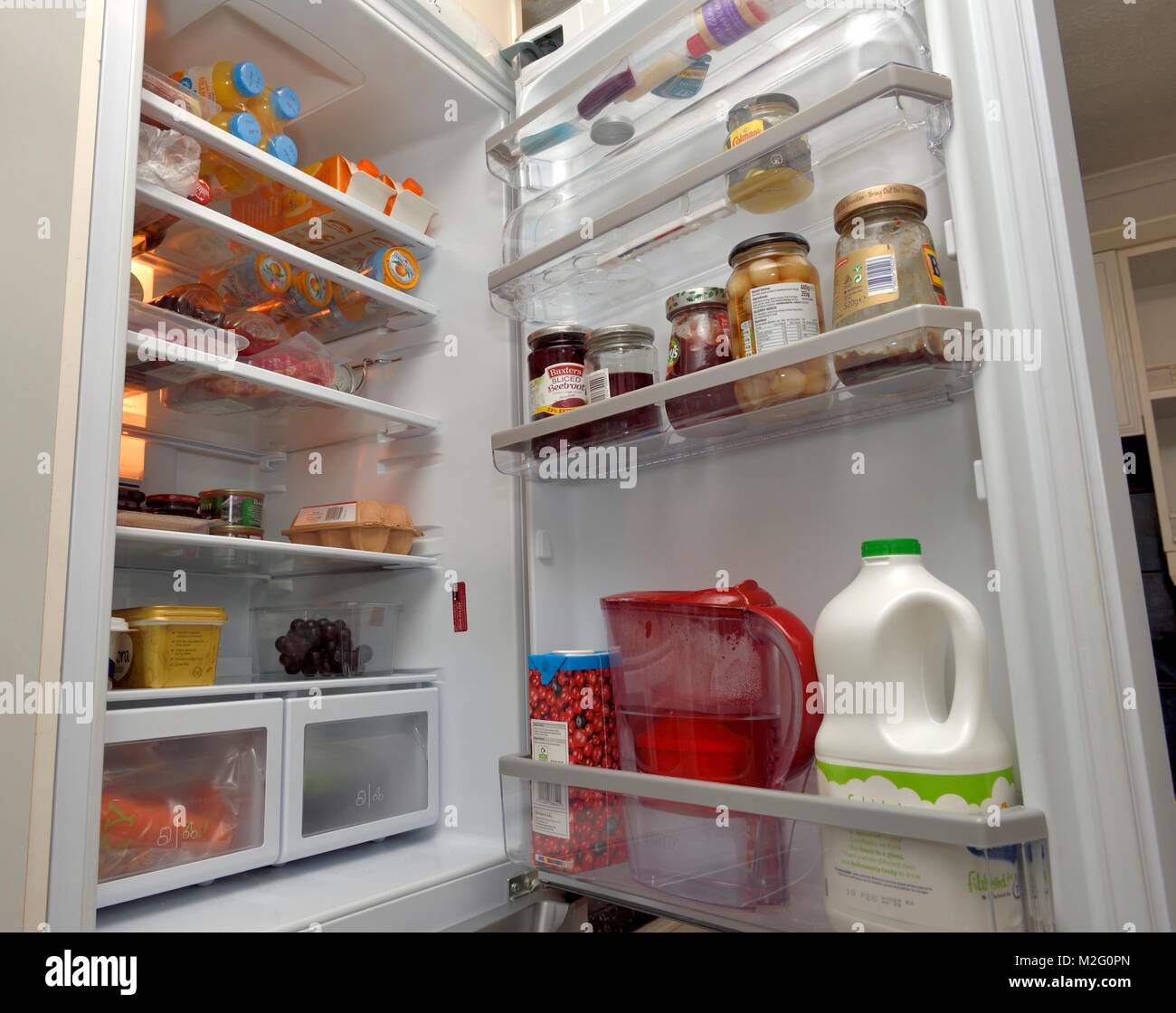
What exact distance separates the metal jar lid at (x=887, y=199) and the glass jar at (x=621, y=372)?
1.11 feet

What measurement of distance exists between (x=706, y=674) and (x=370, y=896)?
0.53 m

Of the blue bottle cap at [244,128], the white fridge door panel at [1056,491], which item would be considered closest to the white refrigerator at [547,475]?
the white fridge door panel at [1056,491]

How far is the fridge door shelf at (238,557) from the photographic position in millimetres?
1096

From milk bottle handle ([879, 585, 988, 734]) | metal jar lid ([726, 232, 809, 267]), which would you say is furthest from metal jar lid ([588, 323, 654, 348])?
milk bottle handle ([879, 585, 988, 734])

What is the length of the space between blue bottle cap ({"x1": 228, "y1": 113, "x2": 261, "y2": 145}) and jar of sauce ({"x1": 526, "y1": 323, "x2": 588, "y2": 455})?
1.76ft

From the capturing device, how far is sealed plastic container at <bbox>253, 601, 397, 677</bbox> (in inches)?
55.7

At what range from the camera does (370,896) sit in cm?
108

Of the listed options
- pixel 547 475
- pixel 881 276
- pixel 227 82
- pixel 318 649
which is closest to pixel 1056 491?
pixel 881 276

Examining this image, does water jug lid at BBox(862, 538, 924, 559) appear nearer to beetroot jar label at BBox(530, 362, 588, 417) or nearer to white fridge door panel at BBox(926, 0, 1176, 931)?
white fridge door panel at BBox(926, 0, 1176, 931)
